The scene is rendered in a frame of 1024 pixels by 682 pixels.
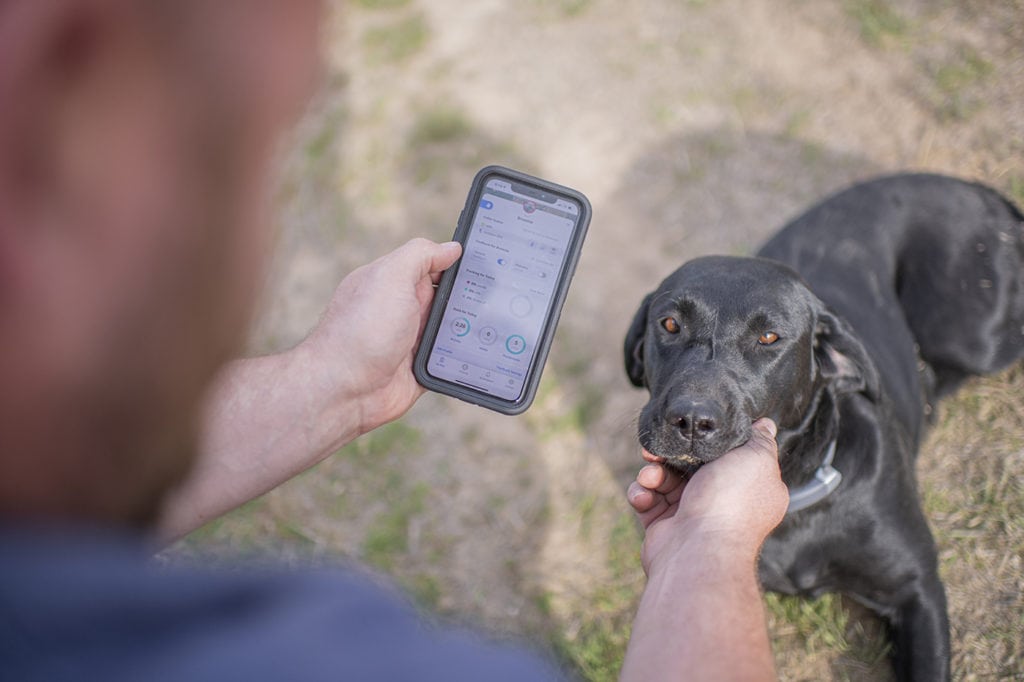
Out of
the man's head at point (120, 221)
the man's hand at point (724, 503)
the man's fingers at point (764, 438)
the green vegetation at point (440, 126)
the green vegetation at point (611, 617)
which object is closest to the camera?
the man's head at point (120, 221)

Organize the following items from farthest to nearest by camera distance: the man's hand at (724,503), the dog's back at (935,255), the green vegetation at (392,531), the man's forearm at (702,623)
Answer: the green vegetation at (392,531) → the dog's back at (935,255) → the man's hand at (724,503) → the man's forearm at (702,623)

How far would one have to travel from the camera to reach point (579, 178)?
5.04 meters

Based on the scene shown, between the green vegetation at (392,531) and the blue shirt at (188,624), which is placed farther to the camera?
the green vegetation at (392,531)

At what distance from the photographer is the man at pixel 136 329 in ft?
2.43

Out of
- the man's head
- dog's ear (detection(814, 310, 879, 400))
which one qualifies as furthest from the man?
dog's ear (detection(814, 310, 879, 400))

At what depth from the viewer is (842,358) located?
2.96m

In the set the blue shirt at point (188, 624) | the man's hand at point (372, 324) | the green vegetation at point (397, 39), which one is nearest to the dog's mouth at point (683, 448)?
the man's hand at point (372, 324)

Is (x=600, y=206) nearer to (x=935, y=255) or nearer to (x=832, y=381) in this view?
(x=935, y=255)

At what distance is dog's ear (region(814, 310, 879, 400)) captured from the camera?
2.85 m

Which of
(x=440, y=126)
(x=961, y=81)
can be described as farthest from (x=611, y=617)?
(x=961, y=81)

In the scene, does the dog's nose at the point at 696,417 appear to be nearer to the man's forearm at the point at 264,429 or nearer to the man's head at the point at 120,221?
the man's forearm at the point at 264,429

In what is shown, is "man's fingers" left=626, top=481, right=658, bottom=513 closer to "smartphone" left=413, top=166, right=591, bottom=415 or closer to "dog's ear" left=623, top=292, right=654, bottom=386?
"smartphone" left=413, top=166, right=591, bottom=415

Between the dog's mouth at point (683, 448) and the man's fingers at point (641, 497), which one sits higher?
the dog's mouth at point (683, 448)

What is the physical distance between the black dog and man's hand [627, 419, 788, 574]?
129 mm
